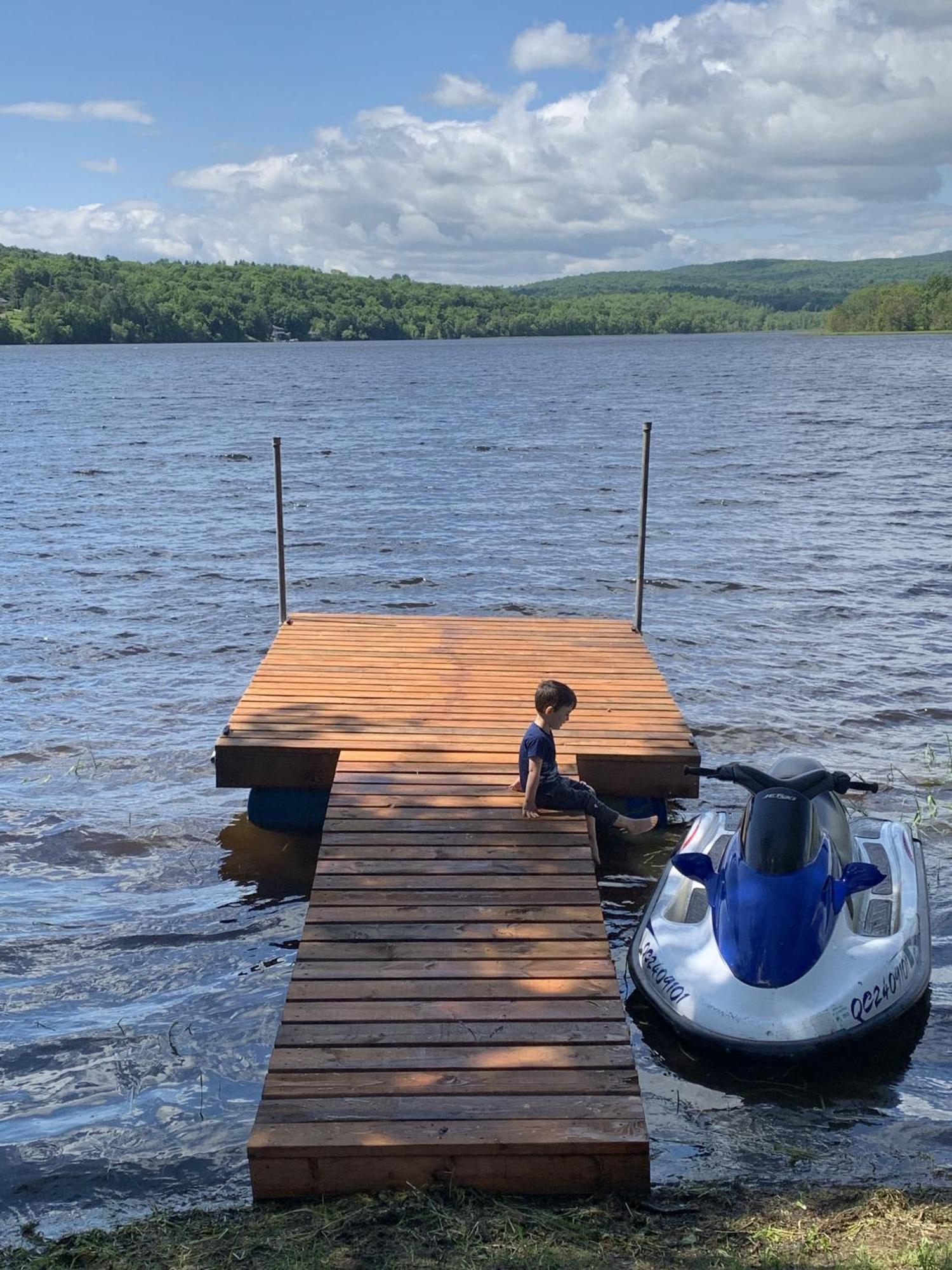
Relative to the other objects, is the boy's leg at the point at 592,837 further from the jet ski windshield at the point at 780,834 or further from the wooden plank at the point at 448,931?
the jet ski windshield at the point at 780,834

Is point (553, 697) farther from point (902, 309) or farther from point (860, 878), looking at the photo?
point (902, 309)

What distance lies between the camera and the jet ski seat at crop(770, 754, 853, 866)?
767cm

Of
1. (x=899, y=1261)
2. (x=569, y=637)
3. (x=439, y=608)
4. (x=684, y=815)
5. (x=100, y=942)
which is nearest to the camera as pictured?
(x=899, y=1261)

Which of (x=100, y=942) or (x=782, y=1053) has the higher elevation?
(x=782, y=1053)

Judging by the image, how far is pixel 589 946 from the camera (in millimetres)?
6645

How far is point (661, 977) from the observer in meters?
7.01

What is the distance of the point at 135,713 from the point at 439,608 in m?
7.24

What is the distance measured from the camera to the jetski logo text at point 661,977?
6797 millimetres

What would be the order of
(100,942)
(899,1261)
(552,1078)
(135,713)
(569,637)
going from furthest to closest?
(135,713) → (569,637) → (100,942) → (552,1078) → (899,1261)

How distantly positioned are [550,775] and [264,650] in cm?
940

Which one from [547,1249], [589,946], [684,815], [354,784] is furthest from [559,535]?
[547,1249]

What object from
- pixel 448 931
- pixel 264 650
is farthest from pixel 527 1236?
pixel 264 650

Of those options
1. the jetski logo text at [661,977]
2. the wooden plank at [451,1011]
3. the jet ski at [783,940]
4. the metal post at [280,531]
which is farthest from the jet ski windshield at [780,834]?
the metal post at [280,531]

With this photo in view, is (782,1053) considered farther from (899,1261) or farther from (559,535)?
(559,535)
